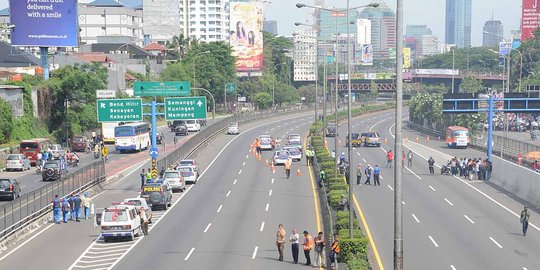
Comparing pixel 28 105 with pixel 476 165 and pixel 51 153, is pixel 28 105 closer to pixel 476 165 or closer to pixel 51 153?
pixel 51 153

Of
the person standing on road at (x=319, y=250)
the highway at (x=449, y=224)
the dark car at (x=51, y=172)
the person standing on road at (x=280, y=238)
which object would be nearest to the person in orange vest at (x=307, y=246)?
the person standing on road at (x=319, y=250)

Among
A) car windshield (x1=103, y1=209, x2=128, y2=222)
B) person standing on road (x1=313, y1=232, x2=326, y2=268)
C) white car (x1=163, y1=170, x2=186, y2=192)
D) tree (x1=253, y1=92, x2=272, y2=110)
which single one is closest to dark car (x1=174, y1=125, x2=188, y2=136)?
white car (x1=163, y1=170, x2=186, y2=192)

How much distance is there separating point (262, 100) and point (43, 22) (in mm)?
79206

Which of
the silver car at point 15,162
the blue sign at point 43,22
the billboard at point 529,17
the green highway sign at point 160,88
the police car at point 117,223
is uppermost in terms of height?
the billboard at point 529,17

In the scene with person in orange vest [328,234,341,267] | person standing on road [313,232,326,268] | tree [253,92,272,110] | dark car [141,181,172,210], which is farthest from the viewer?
tree [253,92,272,110]

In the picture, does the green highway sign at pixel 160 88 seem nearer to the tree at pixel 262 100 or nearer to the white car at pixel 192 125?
the white car at pixel 192 125

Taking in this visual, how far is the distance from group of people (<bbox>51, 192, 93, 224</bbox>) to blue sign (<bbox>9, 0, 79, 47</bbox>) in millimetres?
44699

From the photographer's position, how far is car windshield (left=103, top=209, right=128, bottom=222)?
3681 centimetres

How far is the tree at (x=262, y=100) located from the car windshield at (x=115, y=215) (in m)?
126

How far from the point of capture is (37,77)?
90.4m

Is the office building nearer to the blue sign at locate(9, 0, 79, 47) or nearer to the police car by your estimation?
the blue sign at locate(9, 0, 79, 47)

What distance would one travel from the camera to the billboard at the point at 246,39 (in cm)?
18100

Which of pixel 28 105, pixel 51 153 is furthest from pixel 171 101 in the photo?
pixel 28 105

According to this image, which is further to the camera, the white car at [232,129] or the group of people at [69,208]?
the white car at [232,129]
